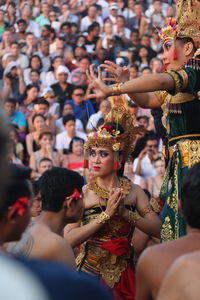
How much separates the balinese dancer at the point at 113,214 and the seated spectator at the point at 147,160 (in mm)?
4479

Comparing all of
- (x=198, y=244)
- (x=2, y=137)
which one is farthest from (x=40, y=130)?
(x=2, y=137)

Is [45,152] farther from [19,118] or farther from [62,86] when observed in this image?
[62,86]

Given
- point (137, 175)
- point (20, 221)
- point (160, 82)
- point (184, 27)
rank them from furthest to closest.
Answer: point (137, 175), point (184, 27), point (160, 82), point (20, 221)

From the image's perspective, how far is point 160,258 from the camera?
3709mm

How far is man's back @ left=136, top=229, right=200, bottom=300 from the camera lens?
145 inches

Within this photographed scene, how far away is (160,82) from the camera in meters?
5.30

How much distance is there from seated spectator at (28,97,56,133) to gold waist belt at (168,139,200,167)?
6427 mm

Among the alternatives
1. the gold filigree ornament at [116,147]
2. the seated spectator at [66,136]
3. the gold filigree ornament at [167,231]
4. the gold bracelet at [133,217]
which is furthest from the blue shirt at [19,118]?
the gold filigree ornament at [167,231]

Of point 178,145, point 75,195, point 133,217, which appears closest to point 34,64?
point 133,217

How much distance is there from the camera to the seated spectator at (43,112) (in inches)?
484

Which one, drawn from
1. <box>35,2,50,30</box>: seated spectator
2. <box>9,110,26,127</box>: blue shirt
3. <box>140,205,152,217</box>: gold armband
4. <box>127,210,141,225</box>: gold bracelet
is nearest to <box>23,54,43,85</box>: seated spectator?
<box>9,110,26,127</box>: blue shirt

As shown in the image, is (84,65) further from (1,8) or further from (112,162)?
(112,162)

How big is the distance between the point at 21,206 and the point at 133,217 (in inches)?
146

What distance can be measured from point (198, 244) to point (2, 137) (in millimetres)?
1859
